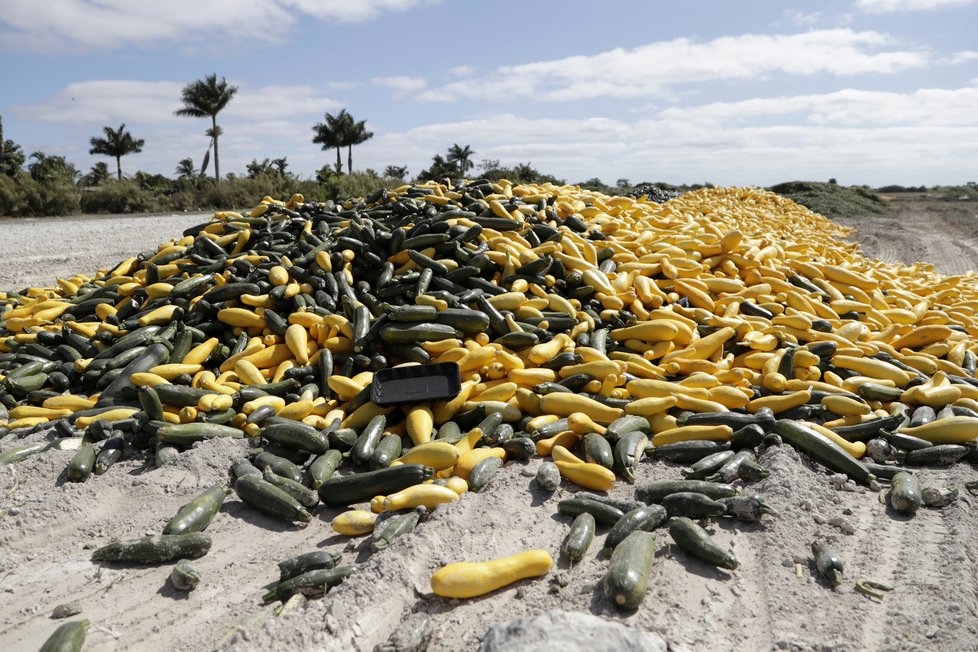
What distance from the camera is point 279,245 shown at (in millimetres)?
7762

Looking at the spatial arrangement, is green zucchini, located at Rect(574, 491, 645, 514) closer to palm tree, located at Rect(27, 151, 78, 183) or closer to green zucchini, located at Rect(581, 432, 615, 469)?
green zucchini, located at Rect(581, 432, 615, 469)

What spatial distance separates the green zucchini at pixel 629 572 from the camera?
2961 millimetres

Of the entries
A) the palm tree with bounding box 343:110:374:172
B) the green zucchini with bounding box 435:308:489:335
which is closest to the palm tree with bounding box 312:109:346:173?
the palm tree with bounding box 343:110:374:172

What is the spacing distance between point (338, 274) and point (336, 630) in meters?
4.40

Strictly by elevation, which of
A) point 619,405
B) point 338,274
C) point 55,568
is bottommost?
point 55,568

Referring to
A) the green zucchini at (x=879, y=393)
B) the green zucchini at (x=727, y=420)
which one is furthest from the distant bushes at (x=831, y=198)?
the green zucchini at (x=727, y=420)

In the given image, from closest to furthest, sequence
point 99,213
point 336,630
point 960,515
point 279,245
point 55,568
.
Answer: point 336,630 → point 55,568 → point 960,515 → point 279,245 → point 99,213

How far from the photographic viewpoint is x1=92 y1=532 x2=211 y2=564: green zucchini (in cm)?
357

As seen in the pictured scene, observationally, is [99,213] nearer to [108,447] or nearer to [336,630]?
[108,447]

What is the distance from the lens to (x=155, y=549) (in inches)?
141

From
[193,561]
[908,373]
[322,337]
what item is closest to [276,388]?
[322,337]

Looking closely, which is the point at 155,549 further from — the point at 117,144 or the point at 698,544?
the point at 117,144

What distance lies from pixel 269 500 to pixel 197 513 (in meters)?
0.41

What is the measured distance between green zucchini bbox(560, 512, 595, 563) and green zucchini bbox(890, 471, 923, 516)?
1.90 meters
